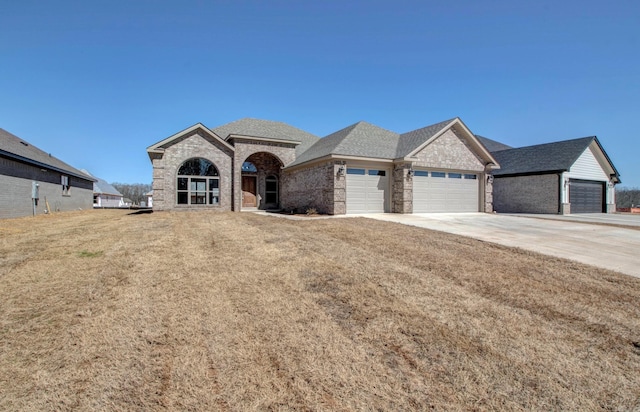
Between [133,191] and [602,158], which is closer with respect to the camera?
[602,158]

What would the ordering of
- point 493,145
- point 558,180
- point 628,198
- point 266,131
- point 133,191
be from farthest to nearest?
point 133,191, point 628,198, point 493,145, point 266,131, point 558,180

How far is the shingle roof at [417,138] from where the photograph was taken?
55.2ft

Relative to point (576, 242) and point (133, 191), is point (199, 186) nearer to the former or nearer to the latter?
point (576, 242)

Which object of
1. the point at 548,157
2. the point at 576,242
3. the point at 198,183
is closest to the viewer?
the point at 576,242

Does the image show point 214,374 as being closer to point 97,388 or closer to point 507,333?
point 97,388

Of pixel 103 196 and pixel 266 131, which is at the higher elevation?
pixel 266 131

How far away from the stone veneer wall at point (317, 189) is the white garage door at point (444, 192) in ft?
15.1

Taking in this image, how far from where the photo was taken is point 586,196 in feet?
72.3

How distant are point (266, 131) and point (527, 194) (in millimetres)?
19263

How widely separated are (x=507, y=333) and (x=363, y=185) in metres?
12.9

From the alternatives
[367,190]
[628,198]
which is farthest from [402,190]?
[628,198]

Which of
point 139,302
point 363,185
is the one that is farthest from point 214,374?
point 363,185

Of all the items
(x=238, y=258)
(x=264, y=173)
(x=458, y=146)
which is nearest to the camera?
(x=238, y=258)

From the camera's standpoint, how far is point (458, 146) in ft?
59.0
